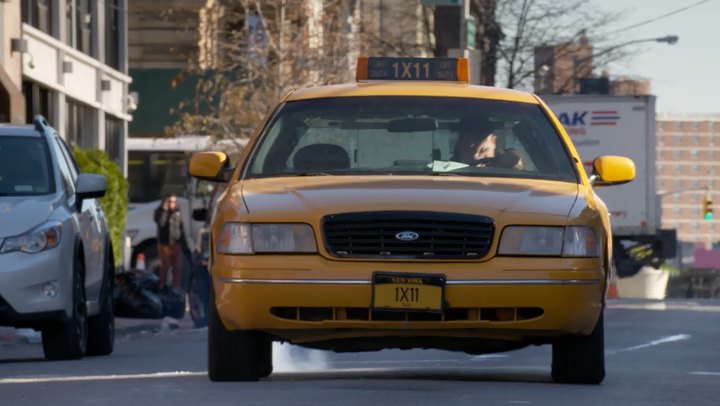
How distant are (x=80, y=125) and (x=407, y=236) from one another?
28076 millimetres

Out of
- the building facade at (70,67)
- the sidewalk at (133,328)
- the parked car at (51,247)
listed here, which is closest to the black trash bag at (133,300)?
the sidewalk at (133,328)

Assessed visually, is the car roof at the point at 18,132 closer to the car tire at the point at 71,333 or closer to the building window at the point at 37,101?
the car tire at the point at 71,333

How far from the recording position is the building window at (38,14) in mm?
31572

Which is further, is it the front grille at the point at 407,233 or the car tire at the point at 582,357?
the car tire at the point at 582,357

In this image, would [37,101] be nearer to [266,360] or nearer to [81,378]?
[81,378]

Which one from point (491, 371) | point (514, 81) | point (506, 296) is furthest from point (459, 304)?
point (514, 81)

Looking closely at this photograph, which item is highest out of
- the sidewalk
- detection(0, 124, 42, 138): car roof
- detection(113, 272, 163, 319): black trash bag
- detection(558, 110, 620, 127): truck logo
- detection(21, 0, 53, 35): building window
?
detection(21, 0, 53, 35): building window

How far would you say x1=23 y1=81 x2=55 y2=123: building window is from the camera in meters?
31.8

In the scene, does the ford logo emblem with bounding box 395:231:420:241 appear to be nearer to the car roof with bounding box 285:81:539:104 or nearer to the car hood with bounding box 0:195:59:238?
the car roof with bounding box 285:81:539:104

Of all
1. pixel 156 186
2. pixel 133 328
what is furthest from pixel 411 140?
pixel 156 186

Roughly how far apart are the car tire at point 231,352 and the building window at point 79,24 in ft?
84.2

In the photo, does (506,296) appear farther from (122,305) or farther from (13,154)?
(122,305)

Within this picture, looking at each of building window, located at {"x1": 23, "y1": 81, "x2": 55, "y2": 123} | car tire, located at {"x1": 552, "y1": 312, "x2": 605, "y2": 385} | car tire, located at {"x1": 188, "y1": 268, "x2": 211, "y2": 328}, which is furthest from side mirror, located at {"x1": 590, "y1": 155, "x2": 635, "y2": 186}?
building window, located at {"x1": 23, "y1": 81, "x2": 55, "y2": 123}

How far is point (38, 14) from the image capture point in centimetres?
3266
